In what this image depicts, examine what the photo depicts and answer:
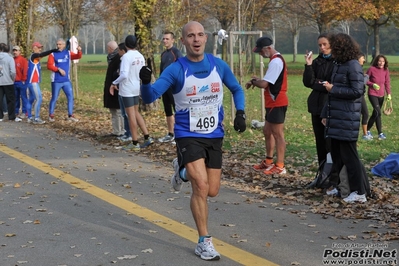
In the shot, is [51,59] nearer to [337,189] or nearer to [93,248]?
[337,189]

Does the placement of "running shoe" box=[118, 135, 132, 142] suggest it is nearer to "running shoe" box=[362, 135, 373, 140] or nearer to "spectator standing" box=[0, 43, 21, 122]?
"running shoe" box=[362, 135, 373, 140]

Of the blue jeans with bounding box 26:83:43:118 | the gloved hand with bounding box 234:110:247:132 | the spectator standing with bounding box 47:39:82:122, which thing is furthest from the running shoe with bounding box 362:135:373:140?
the gloved hand with bounding box 234:110:247:132

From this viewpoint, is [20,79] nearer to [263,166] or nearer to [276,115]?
[263,166]

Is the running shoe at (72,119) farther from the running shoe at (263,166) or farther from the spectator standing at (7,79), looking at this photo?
the running shoe at (263,166)

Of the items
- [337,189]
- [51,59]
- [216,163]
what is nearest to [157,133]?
[51,59]

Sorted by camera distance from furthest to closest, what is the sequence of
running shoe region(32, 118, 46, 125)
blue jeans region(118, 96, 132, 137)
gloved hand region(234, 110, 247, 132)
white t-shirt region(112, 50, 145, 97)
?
running shoe region(32, 118, 46, 125)
blue jeans region(118, 96, 132, 137)
white t-shirt region(112, 50, 145, 97)
gloved hand region(234, 110, 247, 132)

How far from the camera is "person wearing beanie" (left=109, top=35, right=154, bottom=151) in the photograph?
1414 centimetres

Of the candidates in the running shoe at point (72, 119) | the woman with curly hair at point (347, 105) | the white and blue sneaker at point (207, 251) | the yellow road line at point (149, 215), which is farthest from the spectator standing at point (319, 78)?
the running shoe at point (72, 119)

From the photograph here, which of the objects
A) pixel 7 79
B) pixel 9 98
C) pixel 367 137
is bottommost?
pixel 367 137

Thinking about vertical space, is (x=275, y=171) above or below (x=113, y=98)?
below

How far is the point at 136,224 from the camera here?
8.11 metres

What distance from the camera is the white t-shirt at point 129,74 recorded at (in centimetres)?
1413

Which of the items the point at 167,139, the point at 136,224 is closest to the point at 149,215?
the point at 136,224

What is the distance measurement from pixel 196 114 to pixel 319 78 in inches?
A: 143
